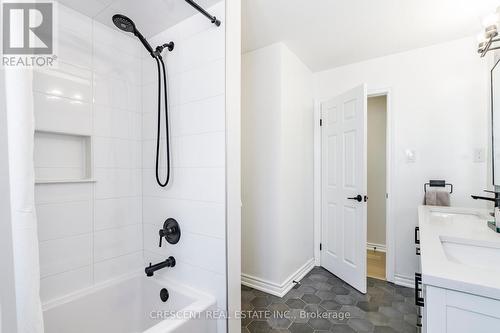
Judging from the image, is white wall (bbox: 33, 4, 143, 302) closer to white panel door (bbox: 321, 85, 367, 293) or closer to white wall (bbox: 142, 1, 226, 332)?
white wall (bbox: 142, 1, 226, 332)

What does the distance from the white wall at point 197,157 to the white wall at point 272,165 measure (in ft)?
3.27

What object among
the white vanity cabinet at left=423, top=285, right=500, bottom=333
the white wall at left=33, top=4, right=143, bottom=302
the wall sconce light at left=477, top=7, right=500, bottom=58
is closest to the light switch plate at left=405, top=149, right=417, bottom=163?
the wall sconce light at left=477, top=7, right=500, bottom=58

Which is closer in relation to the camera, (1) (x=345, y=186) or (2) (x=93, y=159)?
(2) (x=93, y=159)

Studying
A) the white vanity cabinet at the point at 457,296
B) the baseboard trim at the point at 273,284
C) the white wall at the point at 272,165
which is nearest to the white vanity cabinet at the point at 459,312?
the white vanity cabinet at the point at 457,296

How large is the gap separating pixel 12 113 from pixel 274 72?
6.66ft

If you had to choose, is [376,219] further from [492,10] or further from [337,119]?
[492,10]

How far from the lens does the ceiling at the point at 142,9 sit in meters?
1.42

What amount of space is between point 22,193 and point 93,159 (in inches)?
33.3

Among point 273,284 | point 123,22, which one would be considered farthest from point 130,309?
point 123,22

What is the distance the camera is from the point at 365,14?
1884 millimetres

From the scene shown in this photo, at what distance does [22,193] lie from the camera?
77 centimetres

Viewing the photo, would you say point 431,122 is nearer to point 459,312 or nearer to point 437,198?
point 437,198

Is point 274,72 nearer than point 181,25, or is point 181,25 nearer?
point 181,25

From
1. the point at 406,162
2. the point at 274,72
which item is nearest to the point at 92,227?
the point at 274,72
